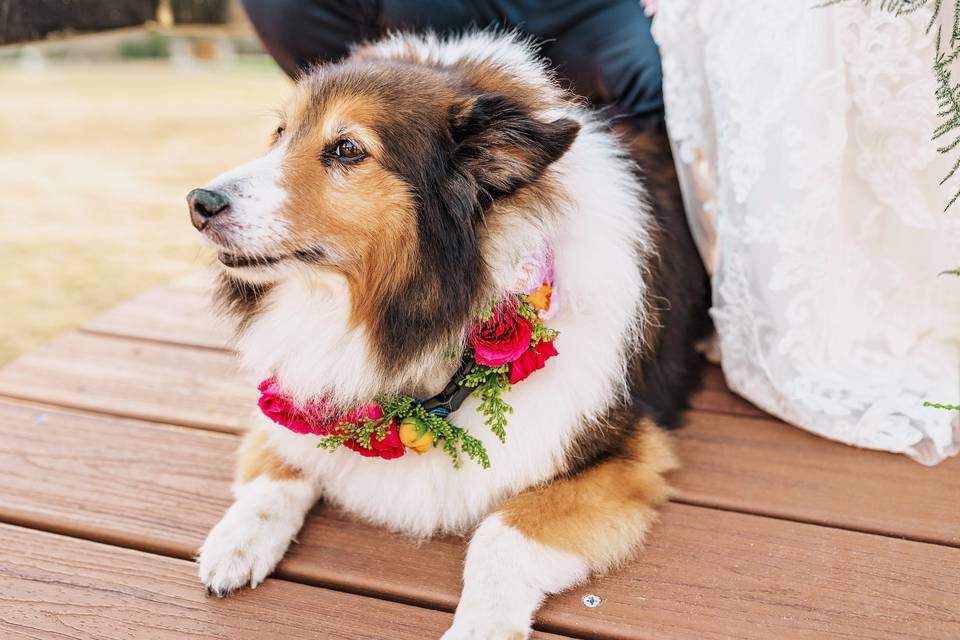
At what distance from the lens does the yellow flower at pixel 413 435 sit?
1864mm

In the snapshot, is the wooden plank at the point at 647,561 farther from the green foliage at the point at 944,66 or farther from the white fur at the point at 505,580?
the green foliage at the point at 944,66

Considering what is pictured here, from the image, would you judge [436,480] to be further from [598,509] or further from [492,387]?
[598,509]

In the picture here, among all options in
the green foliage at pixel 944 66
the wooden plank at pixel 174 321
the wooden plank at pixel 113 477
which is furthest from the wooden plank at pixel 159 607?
the green foliage at pixel 944 66

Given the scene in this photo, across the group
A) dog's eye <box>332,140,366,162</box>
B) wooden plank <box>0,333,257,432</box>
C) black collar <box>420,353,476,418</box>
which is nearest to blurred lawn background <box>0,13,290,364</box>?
dog's eye <box>332,140,366,162</box>

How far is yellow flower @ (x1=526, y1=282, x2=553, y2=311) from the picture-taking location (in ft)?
6.12

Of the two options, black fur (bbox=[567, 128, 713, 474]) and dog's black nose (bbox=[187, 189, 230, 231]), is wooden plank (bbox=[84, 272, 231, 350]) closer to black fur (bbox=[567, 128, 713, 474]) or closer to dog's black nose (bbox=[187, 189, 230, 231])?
dog's black nose (bbox=[187, 189, 230, 231])

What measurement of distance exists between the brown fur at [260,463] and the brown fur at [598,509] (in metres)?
0.56

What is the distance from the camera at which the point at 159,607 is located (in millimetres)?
1770

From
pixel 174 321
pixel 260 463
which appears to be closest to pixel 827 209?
pixel 260 463

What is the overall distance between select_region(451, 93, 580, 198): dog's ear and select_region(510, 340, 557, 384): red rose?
0.35m

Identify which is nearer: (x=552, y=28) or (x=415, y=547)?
(x=415, y=547)

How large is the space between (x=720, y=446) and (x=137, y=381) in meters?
1.84

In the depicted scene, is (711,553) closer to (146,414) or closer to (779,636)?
(779,636)

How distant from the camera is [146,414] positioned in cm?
255
